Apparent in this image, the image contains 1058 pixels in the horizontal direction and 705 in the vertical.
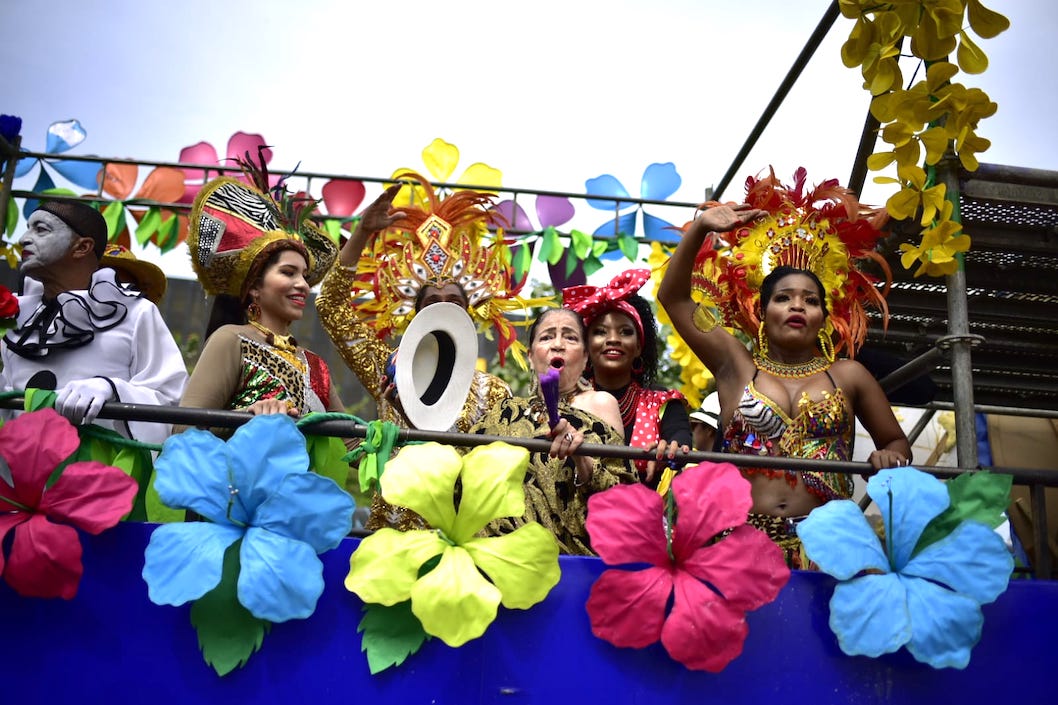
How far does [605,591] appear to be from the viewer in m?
2.47

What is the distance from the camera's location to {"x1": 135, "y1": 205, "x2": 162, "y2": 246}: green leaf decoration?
754cm

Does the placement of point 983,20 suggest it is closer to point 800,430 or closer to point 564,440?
point 800,430

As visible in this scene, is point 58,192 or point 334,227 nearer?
point 58,192

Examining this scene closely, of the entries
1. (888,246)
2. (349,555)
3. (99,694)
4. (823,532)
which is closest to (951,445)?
(888,246)

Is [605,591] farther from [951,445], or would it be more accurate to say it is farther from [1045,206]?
[951,445]

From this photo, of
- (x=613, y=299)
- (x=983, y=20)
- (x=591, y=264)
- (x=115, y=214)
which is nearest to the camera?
(x=983, y=20)

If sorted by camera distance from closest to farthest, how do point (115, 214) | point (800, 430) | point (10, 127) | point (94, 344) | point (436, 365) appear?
point (436, 365) → point (800, 430) → point (94, 344) → point (10, 127) → point (115, 214)

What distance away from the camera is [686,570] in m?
2.49

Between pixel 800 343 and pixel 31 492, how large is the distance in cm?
241

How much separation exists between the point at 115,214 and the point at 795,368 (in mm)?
5692

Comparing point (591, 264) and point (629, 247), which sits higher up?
point (629, 247)

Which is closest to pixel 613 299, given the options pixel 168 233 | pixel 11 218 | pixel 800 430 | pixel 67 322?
pixel 800 430

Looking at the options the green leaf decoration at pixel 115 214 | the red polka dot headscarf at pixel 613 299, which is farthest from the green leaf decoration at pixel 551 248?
the red polka dot headscarf at pixel 613 299

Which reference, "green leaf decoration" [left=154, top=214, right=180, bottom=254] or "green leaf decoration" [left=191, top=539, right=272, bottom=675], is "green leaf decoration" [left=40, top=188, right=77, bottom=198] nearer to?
"green leaf decoration" [left=154, top=214, right=180, bottom=254]
